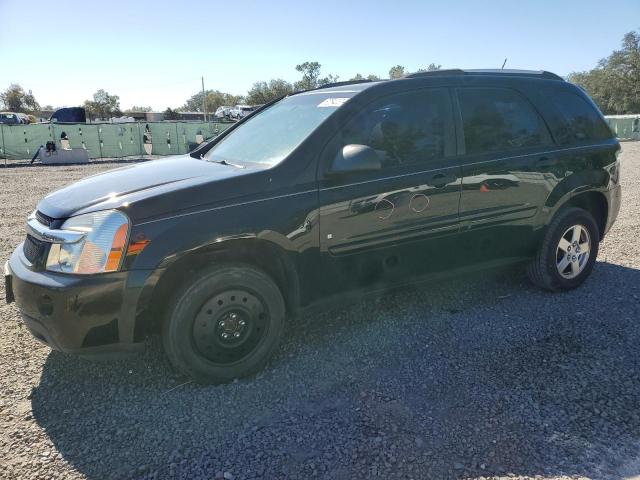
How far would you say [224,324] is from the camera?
3.03 meters

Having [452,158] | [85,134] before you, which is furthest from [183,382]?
[85,134]

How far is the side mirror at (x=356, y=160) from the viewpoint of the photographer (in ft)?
10.3

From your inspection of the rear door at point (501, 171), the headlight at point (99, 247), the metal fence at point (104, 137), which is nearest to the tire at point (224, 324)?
the headlight at point (99, 247)

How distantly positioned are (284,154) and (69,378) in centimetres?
209

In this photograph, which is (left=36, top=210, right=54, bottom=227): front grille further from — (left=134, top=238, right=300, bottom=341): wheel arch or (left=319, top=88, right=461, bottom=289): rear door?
(left=319, top=88, right=461, bottom=289): rear door

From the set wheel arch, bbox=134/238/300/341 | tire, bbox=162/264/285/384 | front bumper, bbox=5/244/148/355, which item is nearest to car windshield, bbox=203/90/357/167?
wheel arch, bbox=134/238/300/341

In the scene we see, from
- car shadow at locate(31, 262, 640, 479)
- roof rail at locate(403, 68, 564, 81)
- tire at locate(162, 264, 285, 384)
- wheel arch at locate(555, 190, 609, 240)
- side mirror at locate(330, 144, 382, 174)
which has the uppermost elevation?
roof rail at locate(403, 68, 564, 81)

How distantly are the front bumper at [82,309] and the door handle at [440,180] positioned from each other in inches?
86.6

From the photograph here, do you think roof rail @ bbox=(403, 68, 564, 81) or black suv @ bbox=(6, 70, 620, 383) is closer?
black suv @ bbox=(6, 70, 620, 383)

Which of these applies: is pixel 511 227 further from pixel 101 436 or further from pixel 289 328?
pixel 101 436

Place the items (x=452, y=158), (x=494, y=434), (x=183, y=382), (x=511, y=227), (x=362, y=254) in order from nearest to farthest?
(x=494, y=434) < (x=183, y=382) < (x=362, y=254) < (x=452, y=158) < (x=511, y=227)

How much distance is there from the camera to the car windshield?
134 inches

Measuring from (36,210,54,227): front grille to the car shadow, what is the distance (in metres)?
1.04

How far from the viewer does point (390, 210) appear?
3.41 m
